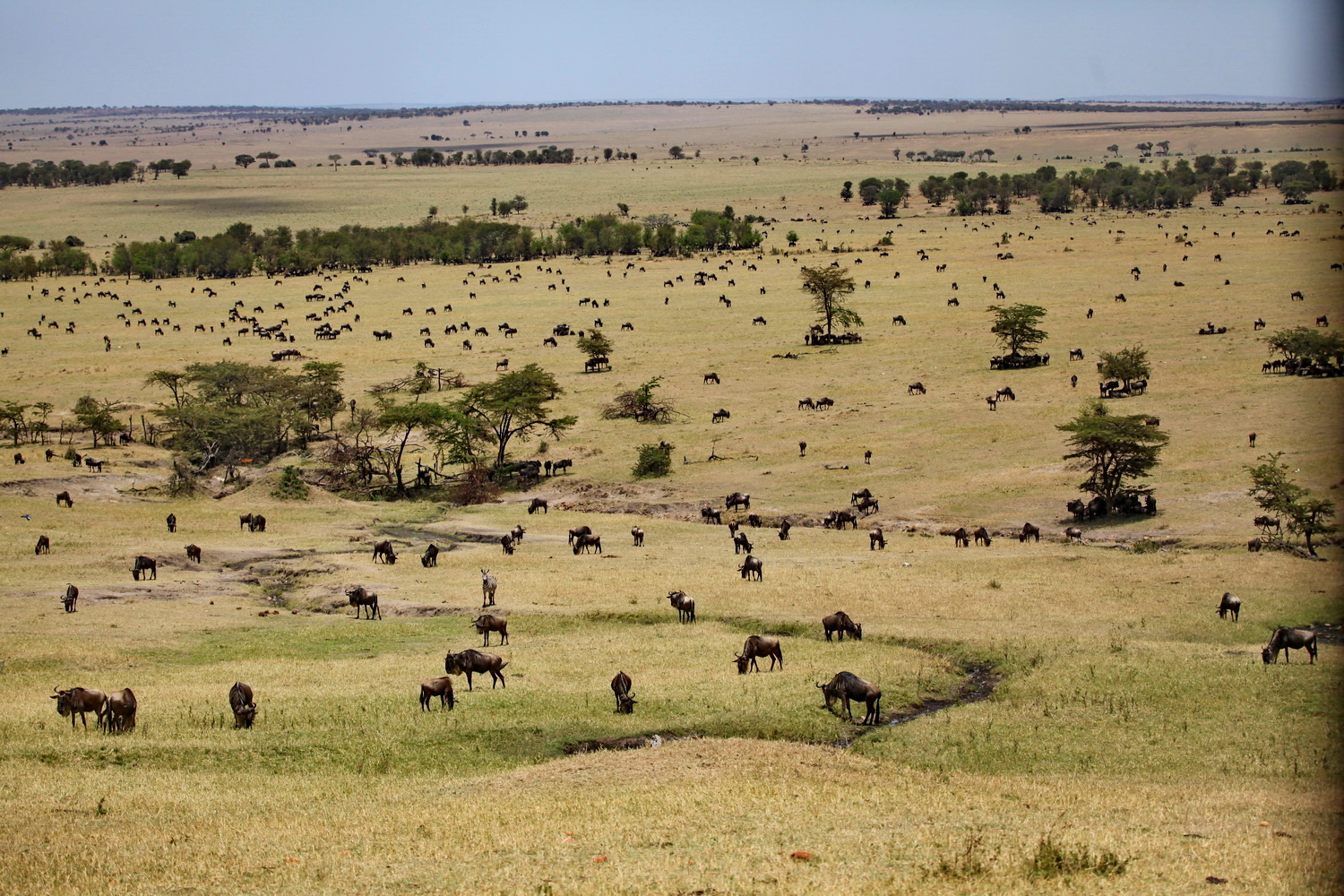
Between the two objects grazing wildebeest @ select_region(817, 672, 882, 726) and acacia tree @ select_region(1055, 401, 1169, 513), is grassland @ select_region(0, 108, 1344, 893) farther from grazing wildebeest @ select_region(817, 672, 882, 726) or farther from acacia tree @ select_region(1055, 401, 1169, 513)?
acacia tree @ select_region(1055, 401, 1169, 513)

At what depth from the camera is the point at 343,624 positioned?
3014cm

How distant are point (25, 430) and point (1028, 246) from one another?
92813 millimetres

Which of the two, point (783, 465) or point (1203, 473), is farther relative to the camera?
point (783, 465)

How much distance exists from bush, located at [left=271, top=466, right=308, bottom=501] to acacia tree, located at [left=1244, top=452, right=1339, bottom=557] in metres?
35.7

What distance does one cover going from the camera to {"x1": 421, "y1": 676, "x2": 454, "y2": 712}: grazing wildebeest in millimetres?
21547

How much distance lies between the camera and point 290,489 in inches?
1912

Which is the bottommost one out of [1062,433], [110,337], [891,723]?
[891,723]

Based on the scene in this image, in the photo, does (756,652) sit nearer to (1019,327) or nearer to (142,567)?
(142,567)

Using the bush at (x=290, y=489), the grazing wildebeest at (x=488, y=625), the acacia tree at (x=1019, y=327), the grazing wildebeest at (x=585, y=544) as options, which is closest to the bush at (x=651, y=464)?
the grazing wildebeest at (x=585, y=544)

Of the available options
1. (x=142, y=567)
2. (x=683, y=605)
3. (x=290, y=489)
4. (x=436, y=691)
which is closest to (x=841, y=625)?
(x=683, y=605)

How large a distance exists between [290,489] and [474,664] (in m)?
27.8

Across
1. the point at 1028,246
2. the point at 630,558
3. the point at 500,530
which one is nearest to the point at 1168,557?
the point at 630,558

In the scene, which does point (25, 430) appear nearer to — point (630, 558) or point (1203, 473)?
point (630, 558)

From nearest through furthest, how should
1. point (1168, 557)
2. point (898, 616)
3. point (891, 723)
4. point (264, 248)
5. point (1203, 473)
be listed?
1. point (891, 723)
2. point (898, 616)
3. point (1168, 557)
4. point (1203, 473)
5. point (264, 248)
